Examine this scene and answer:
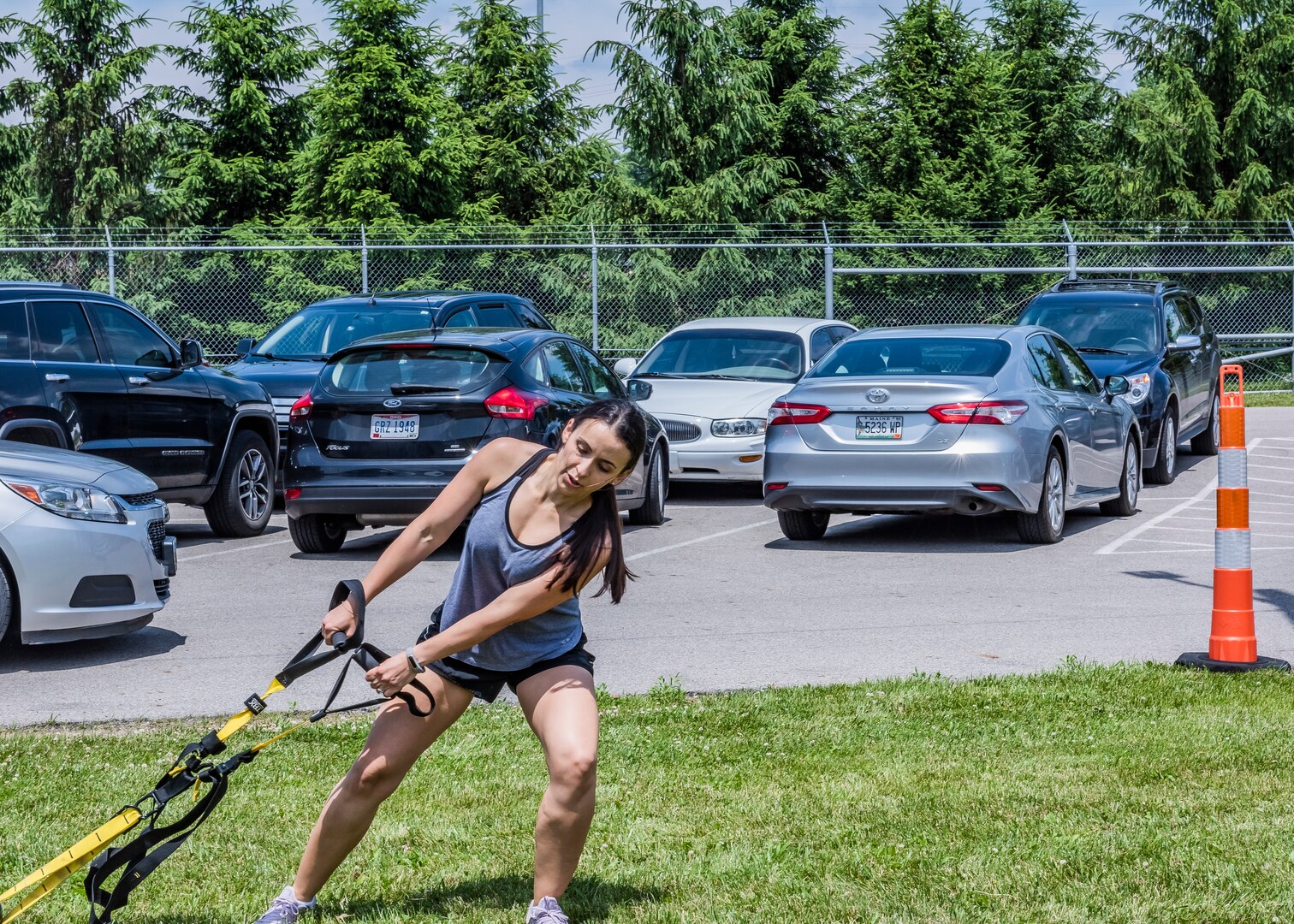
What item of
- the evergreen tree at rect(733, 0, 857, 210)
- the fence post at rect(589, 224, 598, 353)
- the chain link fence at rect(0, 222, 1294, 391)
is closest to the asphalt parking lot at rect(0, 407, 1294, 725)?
the fence post at rect(589, 224, 598, 353)

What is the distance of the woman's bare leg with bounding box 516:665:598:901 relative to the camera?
3744 mm

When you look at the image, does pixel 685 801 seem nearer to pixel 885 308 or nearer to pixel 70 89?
pixel 885 308

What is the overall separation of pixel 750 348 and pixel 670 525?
3035mm

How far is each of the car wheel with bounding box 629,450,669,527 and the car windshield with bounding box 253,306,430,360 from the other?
3.08 meters

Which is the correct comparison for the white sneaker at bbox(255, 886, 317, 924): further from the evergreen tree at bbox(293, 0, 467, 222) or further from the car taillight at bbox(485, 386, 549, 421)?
the evergreen tree at bbox(293, 0, 467, 222)

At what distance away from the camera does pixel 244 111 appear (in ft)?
106

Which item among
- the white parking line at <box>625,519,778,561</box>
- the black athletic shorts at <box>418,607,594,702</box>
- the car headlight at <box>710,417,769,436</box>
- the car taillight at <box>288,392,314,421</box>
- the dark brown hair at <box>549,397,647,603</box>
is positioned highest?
the dark brown hair at <box>549,397,647,603</box>

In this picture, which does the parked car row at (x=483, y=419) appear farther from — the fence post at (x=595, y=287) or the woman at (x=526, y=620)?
the fence post at (x=595, y=287)

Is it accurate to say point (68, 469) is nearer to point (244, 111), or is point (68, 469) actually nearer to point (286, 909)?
point (286, 909)

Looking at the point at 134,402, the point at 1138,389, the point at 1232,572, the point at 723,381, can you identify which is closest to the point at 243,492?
the point at 134,402

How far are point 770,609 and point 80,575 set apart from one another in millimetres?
3647

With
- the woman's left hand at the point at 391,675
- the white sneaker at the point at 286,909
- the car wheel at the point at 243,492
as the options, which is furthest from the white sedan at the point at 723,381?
the woman's left hand at the point at 391,675

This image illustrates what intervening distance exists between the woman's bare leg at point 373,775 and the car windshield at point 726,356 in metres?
11.0

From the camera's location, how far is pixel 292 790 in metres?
5.30
